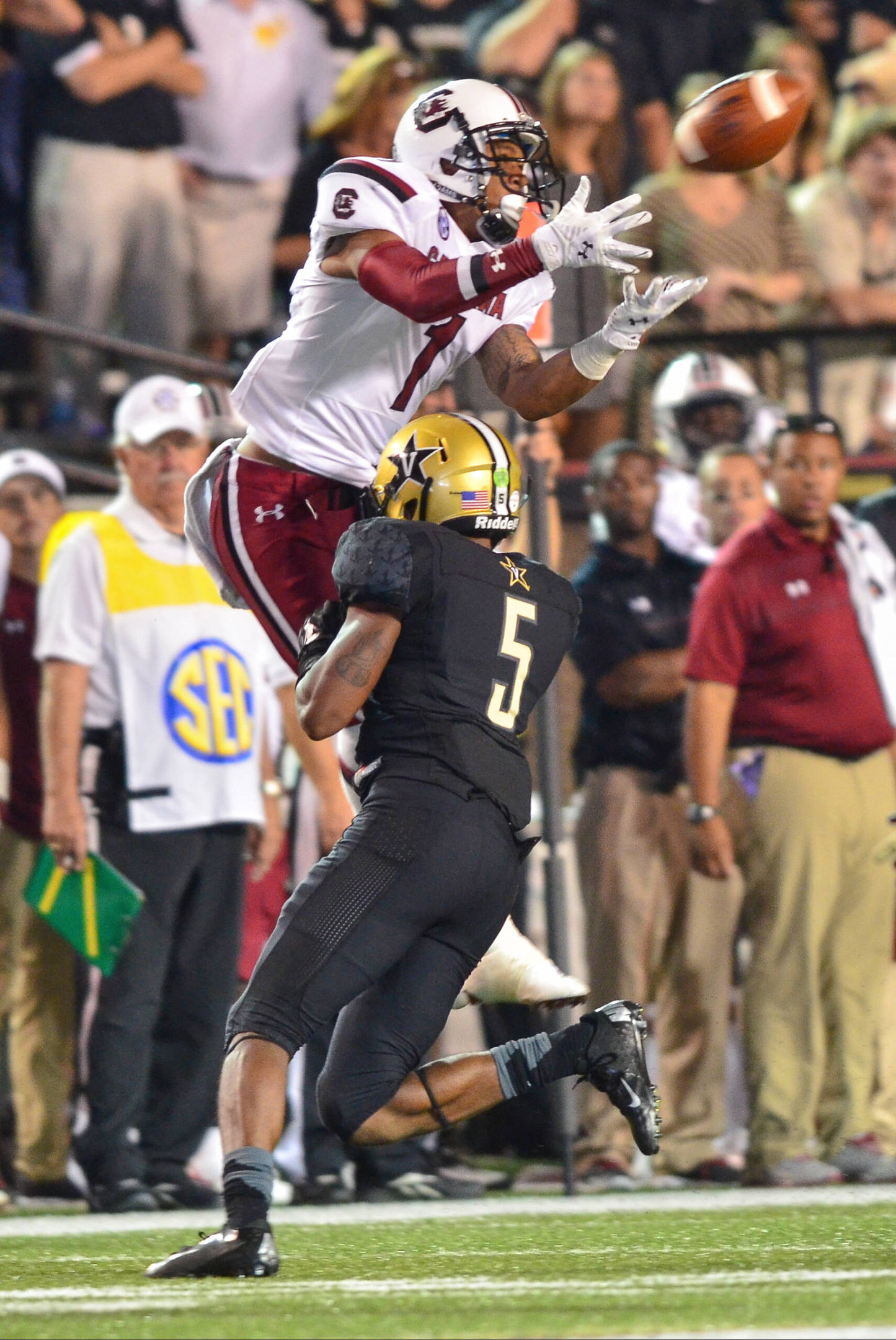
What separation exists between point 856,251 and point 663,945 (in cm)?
349

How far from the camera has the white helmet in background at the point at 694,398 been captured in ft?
27.1

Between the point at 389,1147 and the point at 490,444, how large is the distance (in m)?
2.79

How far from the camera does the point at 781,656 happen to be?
7.00 meters

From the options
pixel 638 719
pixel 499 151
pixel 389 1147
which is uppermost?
pixel 499 151

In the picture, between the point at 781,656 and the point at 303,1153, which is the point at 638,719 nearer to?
the point at 781,656

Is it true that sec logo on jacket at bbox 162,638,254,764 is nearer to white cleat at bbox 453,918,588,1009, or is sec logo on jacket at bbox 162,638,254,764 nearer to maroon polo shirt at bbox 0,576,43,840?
maroon polo shirt at bbox 0,576,43,840

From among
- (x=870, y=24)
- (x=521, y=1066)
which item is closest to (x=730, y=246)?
(x=870, y=24)

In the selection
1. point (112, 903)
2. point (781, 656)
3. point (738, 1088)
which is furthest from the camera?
point (738, 1088)

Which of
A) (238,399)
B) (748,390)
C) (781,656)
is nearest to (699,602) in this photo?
(781,656)

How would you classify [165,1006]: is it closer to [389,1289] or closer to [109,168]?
[389,1289]

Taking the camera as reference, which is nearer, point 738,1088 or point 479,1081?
point 479,1081

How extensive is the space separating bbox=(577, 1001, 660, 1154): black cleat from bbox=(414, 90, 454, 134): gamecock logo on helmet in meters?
1.85

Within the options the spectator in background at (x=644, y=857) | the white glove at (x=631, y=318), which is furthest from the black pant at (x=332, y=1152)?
the white glove at (x=631, y=318)

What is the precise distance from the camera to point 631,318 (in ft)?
14.8
